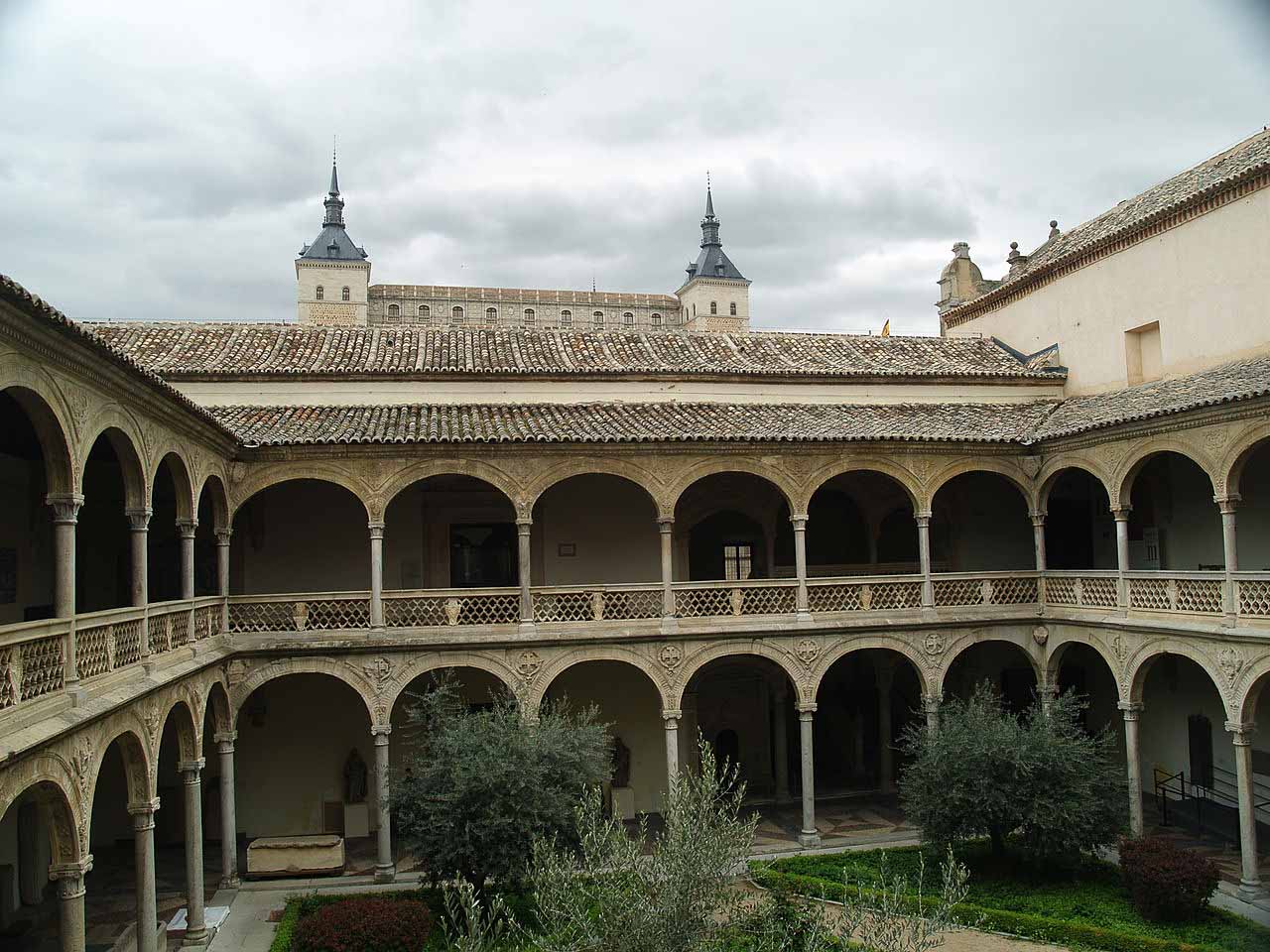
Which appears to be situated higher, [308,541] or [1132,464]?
[1132,464]

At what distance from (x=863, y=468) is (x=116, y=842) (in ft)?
46.4

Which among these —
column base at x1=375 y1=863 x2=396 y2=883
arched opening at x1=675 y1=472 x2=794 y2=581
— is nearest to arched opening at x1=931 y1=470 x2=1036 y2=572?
arched opening at x1=675 y1=472 x2=794 y2=581

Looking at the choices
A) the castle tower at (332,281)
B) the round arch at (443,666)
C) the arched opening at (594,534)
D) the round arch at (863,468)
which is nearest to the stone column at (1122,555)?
the round arch at (863,468)

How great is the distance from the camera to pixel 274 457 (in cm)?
1694

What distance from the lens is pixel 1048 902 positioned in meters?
14.6


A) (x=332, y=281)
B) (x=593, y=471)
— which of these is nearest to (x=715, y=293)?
(x=332, y=281)

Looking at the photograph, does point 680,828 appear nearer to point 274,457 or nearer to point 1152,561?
point 274,457

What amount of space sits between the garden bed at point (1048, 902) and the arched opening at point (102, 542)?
1147 cm

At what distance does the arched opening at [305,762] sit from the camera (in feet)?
62.7

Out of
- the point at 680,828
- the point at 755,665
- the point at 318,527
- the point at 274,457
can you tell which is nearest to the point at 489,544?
the point at 318,527

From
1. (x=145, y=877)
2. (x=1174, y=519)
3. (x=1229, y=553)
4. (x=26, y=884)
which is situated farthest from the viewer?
(x=1174, y=519)

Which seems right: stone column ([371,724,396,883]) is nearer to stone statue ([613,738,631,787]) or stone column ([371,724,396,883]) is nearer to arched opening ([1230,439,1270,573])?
stone statue ([613,738,631,787])

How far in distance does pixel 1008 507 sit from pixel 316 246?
54062 mm

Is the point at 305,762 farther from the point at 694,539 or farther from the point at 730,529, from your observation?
the point at 730,529
